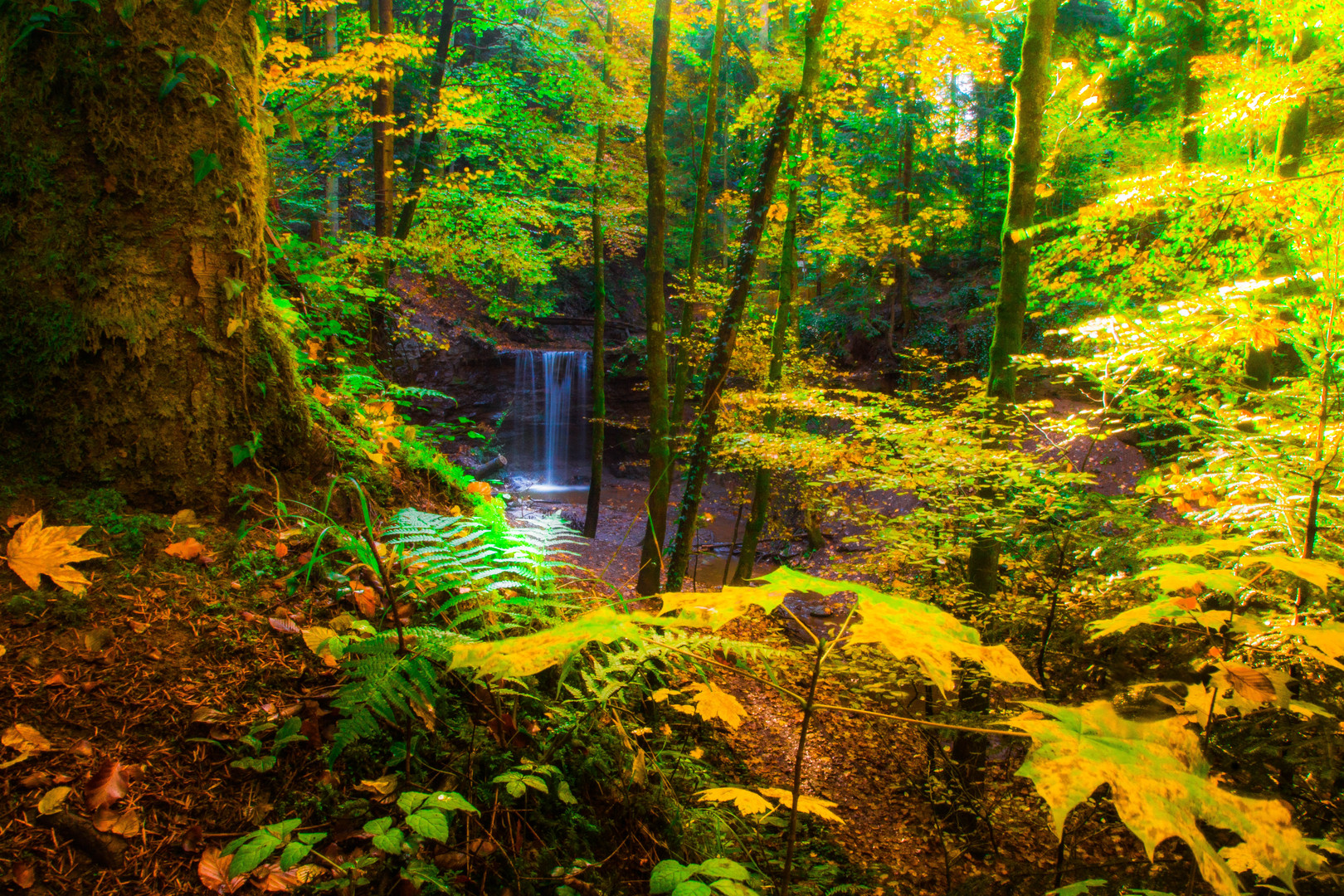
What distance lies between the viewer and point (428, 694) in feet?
4.91

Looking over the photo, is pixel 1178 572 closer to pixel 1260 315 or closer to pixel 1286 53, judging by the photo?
pixel 1260 315

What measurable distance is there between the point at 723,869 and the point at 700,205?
9405 mm

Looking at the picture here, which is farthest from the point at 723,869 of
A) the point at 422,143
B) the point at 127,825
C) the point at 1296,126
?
the point at 422,143

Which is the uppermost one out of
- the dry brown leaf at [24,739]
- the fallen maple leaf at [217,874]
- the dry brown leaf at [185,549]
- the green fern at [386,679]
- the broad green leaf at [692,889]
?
the dry brown leaf at [185,549]

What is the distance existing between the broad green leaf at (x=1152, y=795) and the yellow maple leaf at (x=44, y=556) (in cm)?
224

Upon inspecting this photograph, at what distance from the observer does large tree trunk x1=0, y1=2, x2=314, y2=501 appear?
6.38 feet

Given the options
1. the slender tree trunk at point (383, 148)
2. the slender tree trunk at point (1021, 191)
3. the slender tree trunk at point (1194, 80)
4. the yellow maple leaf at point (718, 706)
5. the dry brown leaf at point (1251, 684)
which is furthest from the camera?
the slender tree trunk at point (1194, 80)

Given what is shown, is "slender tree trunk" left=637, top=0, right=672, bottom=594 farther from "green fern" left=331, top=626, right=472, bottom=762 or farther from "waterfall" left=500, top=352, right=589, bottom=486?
"waterfall" left=500, top=352, right=589, bottom=486

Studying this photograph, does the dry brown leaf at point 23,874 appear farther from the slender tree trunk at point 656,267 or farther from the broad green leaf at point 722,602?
the slender tree trunk at point 656,267

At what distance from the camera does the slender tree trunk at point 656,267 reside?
6754 mm

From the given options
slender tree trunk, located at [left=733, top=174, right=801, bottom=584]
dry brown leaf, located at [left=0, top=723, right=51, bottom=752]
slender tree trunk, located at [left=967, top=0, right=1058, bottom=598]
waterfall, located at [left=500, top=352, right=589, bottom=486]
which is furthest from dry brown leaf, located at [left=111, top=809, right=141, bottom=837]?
waterfall, located at [left=500, top=352, right=589, bottom=486]

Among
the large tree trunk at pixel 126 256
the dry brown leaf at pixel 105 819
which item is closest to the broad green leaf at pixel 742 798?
the dry brown leaf at pixel 105 819

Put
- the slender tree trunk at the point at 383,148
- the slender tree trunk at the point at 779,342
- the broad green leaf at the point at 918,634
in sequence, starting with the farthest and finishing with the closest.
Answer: the slender tree trunk at the point at 779,342, the slender tree trunk at the point at 383,148, the broad green leaf at the point at 918,634

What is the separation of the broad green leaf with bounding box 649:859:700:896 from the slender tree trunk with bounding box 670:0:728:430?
21.4ft
